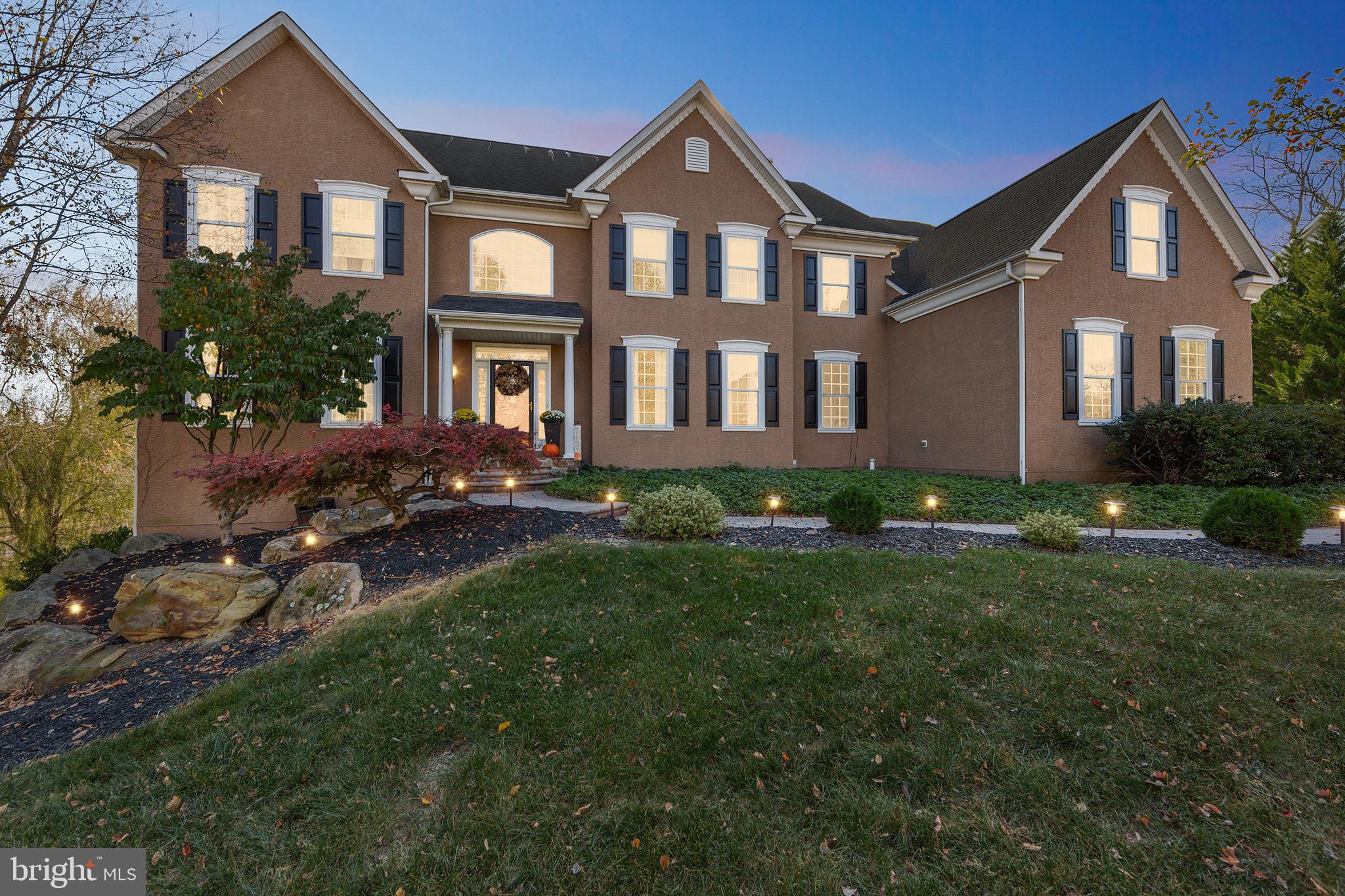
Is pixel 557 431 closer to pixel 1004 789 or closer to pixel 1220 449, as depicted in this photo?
pixel 1004 789

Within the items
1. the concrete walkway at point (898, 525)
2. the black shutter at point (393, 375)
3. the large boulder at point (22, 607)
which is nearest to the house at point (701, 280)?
the black shutter at point (393, 375)

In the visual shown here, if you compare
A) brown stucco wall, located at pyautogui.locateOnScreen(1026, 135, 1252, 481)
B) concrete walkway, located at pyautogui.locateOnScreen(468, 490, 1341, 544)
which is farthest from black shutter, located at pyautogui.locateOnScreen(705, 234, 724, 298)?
brown stucco wall, located at pyautogui.locateOnScreen(1026, 135, 1252, 481)

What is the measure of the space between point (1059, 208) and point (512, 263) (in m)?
12.1

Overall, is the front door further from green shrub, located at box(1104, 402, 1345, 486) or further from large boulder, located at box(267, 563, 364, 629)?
green shrub, located at box(1104, 402, 1345, 486)

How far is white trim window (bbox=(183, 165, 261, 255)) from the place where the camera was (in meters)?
10.3

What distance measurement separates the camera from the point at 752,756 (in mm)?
3025

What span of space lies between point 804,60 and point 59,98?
2482 centimetres

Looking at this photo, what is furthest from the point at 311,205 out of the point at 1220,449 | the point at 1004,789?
the point at 1220,449

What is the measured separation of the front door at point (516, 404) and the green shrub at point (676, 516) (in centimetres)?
687

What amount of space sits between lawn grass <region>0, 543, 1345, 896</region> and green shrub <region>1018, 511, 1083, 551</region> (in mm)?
2251

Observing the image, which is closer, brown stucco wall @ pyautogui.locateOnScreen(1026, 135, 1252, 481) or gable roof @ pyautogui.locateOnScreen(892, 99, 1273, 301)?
brown stucco wall @ pyautogui.locateOnScreen(1026, 135, 1252, 481)

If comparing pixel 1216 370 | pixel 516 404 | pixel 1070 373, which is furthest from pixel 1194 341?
pixel 516 404

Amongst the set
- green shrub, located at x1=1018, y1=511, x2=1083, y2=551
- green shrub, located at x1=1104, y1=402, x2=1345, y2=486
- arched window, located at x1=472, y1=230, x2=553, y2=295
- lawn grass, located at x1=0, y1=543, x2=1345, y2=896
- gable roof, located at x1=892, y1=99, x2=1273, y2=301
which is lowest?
lawn grass, located at x1=0, y1=543, x2=1345, y2=896

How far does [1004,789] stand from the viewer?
9.07 ft
